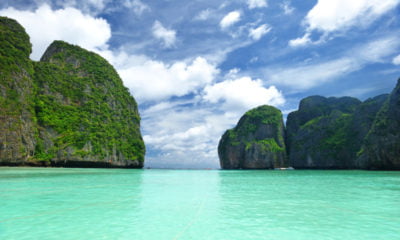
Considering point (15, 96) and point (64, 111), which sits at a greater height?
point (15, 96)

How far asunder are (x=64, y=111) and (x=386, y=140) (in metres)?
67.0

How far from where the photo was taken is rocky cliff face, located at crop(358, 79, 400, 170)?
42.9 m

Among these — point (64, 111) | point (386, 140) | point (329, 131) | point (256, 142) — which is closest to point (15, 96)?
point (64, 111)

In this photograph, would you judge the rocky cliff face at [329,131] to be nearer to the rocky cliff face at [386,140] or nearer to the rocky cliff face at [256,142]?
the rocky cliff face at [256,142]

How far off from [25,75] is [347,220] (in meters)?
58.8

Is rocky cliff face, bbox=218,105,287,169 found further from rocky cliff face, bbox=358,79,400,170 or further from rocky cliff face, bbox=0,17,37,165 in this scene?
rocky cliff face, bbox=0,17,37,165

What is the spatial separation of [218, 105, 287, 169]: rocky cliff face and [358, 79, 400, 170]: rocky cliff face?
139ft

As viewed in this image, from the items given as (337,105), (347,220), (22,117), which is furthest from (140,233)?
(337,105)

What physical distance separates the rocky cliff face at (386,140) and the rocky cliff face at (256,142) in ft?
139

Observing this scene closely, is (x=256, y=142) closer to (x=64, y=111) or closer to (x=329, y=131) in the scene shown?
(x=329, y=131)

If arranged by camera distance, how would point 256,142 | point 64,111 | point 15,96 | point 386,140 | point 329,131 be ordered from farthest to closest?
point 256,142
point 329,131
point 64,111
point 386,140
point 15,96

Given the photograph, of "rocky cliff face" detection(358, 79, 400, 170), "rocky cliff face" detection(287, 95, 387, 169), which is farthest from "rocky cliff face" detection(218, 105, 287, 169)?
"rocky cliff face" detection(358, 79, 400, 170)

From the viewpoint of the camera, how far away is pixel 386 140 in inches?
1758

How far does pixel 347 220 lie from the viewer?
5258mm
